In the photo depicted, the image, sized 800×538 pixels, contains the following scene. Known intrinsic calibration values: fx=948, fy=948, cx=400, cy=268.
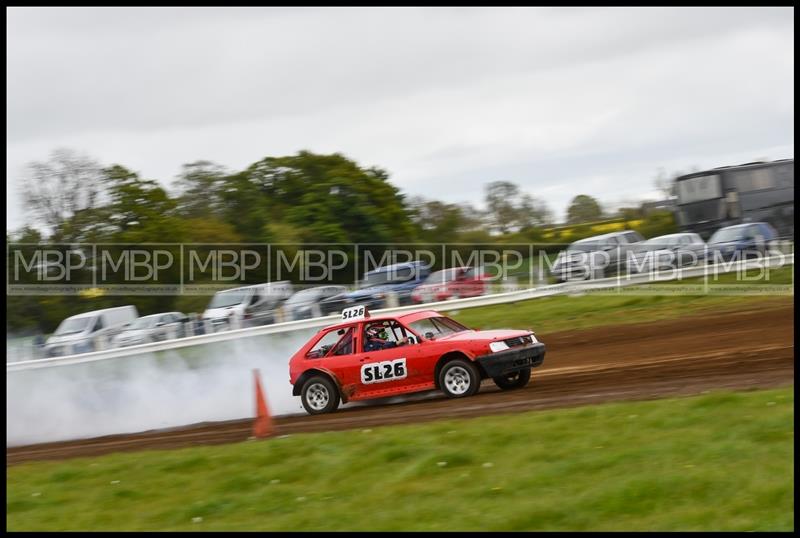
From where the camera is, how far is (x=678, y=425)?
8.40 meters

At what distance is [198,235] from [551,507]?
26.6 m

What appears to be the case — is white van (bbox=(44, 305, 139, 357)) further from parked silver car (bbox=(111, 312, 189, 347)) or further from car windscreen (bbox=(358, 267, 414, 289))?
car windscreen (bbox=(358, 267, 414, 289))

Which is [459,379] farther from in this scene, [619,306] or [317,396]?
[619,306]

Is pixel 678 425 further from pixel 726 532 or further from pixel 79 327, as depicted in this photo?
pixel 79 327

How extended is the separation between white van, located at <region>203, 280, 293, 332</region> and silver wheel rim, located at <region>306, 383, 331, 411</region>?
9.09 meters

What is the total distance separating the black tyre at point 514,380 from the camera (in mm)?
12406

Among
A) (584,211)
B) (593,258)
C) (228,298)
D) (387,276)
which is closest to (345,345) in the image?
(593,258)

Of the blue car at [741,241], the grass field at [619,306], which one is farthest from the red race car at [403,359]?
the blue car at [741,241]

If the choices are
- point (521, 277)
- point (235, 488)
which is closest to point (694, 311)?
point (521, 277)

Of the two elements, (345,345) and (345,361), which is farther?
(345,345)

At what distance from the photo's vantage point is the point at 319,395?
1265cm

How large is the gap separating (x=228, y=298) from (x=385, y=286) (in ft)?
12.8

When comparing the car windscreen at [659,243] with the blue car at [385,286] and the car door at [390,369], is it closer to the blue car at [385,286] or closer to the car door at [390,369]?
the blue car at [385,286]

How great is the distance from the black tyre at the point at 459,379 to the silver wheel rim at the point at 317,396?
1.63m
